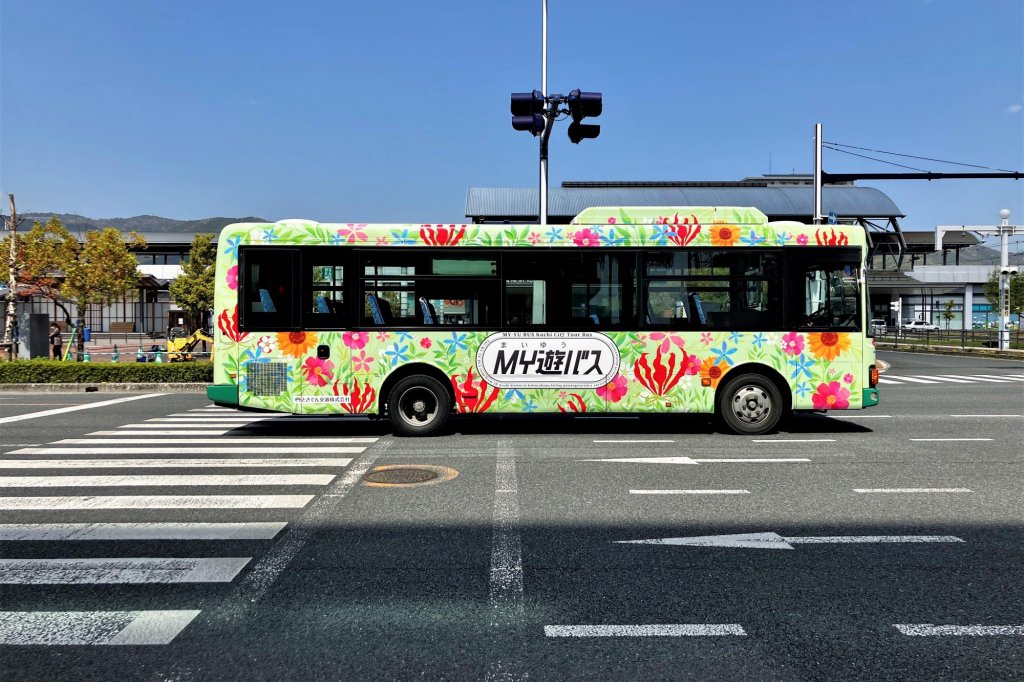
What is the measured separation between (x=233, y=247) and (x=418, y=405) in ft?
11.6

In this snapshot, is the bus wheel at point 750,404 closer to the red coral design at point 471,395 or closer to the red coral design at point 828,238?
the red coral design at point 828,238

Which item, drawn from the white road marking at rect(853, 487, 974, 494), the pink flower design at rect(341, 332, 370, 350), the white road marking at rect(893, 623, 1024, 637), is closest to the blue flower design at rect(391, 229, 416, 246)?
the pink flower design at rect(341, 332, 370, 350)

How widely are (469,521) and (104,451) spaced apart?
238 inches

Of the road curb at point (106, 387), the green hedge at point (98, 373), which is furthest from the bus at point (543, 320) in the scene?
the green hedge at point (98, 373)

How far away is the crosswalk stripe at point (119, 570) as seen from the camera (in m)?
4.50

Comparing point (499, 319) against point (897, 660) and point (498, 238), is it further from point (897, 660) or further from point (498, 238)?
point (897, 660)

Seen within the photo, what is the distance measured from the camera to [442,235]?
34.2 ft

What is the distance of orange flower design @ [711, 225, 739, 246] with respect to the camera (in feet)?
34.7

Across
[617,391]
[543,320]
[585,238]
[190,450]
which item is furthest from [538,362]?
[190,450]

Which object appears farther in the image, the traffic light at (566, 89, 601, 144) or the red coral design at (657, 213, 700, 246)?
the traffic light at (566, 89, 601, 144)

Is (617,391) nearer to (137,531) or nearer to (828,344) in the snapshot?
(828,344)

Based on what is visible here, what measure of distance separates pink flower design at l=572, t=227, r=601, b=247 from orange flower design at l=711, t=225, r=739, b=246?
5.61ft

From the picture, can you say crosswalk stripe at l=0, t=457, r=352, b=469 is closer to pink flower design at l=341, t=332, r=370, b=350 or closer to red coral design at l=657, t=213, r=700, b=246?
pink flower design at l=341, t=332, r=370, b=350

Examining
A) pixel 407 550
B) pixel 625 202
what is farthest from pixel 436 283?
pixel 625 202
